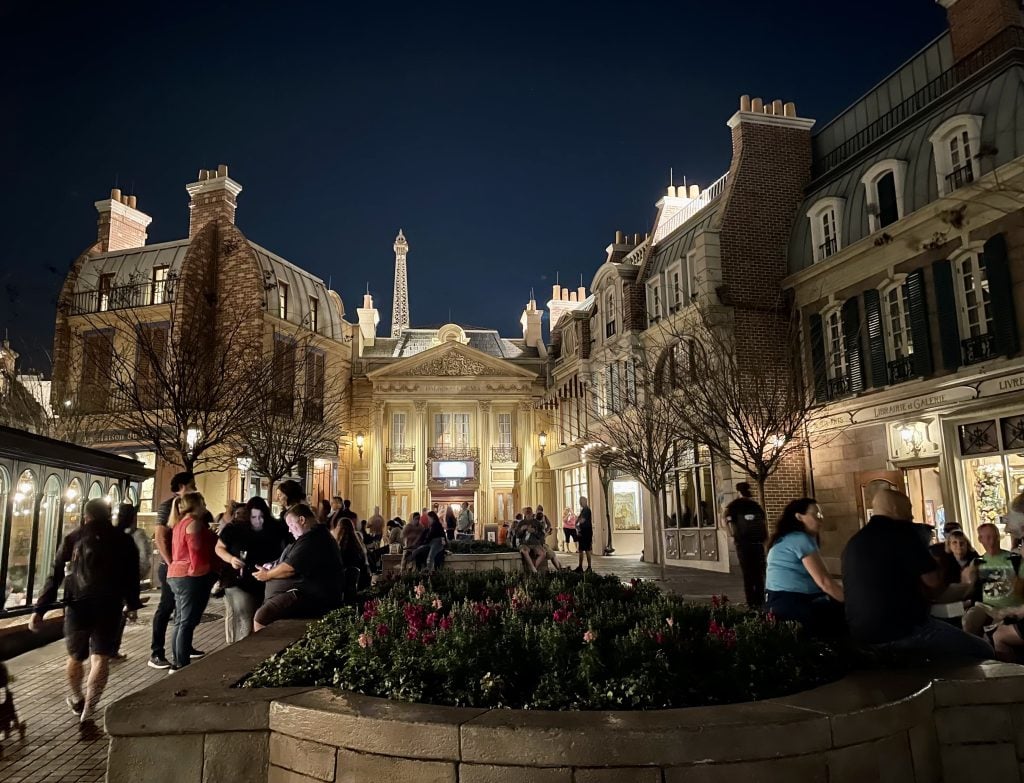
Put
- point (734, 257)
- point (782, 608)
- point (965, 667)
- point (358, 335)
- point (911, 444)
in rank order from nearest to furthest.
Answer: point (965, 667) < point (782, 608) < point (911, 444) < point (734, 257) < point (358, 335)

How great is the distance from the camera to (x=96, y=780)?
4.46 metres

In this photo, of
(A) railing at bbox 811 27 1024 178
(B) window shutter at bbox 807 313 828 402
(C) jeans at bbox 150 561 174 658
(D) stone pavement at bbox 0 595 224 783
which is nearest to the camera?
(D) stone pavement at bbox 0 595 224 783

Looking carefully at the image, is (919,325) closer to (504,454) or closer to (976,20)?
(976,20)

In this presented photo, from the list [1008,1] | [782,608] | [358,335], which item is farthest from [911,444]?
[358,335]

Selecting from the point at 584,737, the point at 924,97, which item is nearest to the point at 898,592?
the point at 584,737

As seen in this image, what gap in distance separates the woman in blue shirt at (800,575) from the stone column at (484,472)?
3105 centimetres

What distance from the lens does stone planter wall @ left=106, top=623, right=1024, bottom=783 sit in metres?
3.26

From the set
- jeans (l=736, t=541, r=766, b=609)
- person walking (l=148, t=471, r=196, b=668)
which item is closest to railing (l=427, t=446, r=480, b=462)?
jeans (l=736, t=541, r=766, b=609)

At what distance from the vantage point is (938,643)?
4.45m

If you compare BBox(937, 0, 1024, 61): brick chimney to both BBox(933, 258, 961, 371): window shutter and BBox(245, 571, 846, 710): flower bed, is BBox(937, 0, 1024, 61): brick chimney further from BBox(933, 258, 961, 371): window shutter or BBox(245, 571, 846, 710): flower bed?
BBox(245, 571, 846, 710): flower bed

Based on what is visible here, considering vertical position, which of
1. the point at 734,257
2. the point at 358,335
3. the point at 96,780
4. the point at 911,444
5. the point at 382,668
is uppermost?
the point at 358,335

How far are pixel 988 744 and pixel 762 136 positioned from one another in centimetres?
1857

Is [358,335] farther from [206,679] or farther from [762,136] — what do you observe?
[206,679]

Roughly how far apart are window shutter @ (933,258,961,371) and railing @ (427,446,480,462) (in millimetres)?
25742
